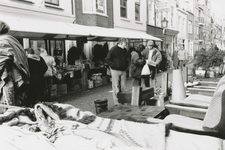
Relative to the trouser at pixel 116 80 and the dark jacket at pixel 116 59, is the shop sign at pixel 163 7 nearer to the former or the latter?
the dark jacket at pixel 116 59

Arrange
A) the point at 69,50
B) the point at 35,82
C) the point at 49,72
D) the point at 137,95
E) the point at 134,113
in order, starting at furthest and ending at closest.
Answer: the point at 69,50 → the point at 49,72 → the point at 35,82 → the point at 137,95 → the point at 134,113

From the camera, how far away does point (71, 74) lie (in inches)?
377

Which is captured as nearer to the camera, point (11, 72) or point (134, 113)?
point (134, 113)

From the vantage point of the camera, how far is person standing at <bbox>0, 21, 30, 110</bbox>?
3643mm

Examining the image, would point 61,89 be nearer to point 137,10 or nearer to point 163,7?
point 137,10

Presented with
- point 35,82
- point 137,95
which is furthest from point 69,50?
point 137,95

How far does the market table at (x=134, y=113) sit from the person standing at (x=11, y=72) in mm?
1454

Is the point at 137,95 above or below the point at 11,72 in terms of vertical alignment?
below

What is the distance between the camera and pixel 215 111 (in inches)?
93.3

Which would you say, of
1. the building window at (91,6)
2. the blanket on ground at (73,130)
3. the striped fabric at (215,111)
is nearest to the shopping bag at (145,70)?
the blanket on ground at (73,130)

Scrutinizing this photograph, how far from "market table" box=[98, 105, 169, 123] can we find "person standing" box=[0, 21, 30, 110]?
145cm

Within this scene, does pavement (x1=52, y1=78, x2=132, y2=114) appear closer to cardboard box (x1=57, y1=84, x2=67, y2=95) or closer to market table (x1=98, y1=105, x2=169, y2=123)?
cardboard box (x1=57, y1=84, x2=67, y2=95)

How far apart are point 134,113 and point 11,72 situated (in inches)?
80.5

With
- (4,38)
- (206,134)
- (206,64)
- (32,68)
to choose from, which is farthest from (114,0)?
(206,134)
